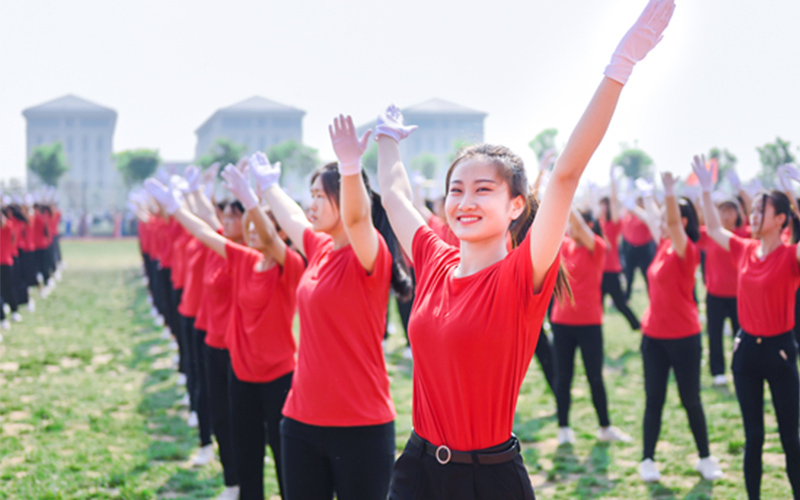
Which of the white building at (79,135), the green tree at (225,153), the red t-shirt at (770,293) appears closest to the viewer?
the red t-shirt at (770,293)

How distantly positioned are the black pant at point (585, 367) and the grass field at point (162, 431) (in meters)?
0.28

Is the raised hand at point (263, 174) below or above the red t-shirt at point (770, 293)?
above

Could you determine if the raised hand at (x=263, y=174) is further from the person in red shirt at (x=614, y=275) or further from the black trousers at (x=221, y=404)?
the person in red shirt at (x=614, y=275)

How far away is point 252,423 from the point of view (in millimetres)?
4160

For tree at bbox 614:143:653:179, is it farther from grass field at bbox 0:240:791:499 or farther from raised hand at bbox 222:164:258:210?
raised hand at bbox 222:164:258:210

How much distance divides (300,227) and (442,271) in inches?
60.5

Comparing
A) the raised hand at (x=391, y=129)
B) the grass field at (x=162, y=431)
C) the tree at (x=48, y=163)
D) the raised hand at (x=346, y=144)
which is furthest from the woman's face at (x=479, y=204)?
the tree at (x=48, y=163)

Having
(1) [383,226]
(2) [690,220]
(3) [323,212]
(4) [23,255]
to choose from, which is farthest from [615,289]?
(4) [23,255]

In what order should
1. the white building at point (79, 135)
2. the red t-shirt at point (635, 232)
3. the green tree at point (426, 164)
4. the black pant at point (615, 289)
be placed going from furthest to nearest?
the white building at point (79, 135) < the green tree at point (426, 164) < the red t-shirt at point (635, 232) < the black pant at point (615, 289)

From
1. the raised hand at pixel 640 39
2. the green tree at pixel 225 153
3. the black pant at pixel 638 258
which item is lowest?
the black pant at pixel 638 258

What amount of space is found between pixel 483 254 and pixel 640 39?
2.58ft

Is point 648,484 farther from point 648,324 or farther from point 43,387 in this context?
point 43,387

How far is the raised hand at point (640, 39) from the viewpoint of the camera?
1.88m

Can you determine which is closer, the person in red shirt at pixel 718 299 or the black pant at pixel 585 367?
the black pant at pixel 585 367
